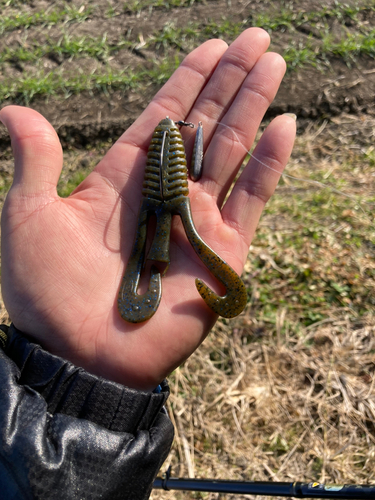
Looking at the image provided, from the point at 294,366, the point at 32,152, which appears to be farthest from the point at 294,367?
the point at 32,152

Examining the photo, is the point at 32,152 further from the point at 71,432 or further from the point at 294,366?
the point at 294,366

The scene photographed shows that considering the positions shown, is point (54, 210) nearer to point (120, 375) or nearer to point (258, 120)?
point (120, 375)

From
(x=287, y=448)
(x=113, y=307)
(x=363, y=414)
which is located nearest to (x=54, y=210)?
(x=113, y=307)

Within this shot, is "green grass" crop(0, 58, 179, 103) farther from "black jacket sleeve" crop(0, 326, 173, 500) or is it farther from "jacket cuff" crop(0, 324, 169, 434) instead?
"jacket cuff" crop(0, 324, 169, 434)

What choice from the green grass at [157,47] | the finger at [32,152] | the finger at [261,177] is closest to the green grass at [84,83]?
the green grass at [157,47]

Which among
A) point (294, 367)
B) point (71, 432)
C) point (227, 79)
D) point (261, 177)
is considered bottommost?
point (294, 367)

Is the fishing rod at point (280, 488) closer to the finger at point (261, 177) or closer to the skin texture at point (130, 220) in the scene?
the skin texture at point (130, 220)
